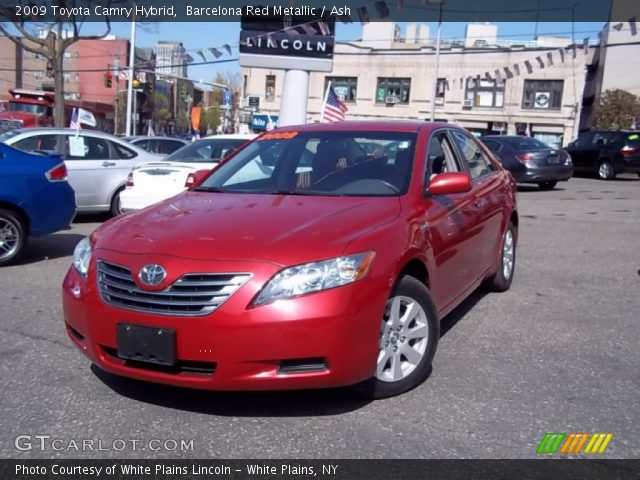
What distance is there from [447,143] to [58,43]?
986 inches

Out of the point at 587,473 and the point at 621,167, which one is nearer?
the point at 587,473

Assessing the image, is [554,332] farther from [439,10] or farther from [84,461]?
[439,10]

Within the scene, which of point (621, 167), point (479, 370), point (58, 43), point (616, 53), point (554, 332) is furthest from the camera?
point (616, 53)

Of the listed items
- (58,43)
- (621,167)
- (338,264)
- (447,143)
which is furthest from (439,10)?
(338,264)

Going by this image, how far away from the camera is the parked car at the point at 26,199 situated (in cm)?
697

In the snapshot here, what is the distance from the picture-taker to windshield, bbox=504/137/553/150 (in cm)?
1709

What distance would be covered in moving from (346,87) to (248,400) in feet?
162

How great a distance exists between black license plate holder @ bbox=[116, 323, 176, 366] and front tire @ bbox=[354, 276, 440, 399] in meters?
1.02

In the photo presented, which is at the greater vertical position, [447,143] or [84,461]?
[447,143]

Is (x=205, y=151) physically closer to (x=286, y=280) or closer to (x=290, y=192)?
(x=290, y=192)

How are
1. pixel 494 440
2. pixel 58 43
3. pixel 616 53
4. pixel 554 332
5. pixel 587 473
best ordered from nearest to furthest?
1. pixel 587 473
2. pixel 494 440
3. pixel 554 332
4. pixel 58 43
5. pixel 616 53

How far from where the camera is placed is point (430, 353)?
3756mm

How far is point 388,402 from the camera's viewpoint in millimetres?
3574

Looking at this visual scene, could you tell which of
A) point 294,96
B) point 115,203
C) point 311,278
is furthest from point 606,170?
point 311,278
